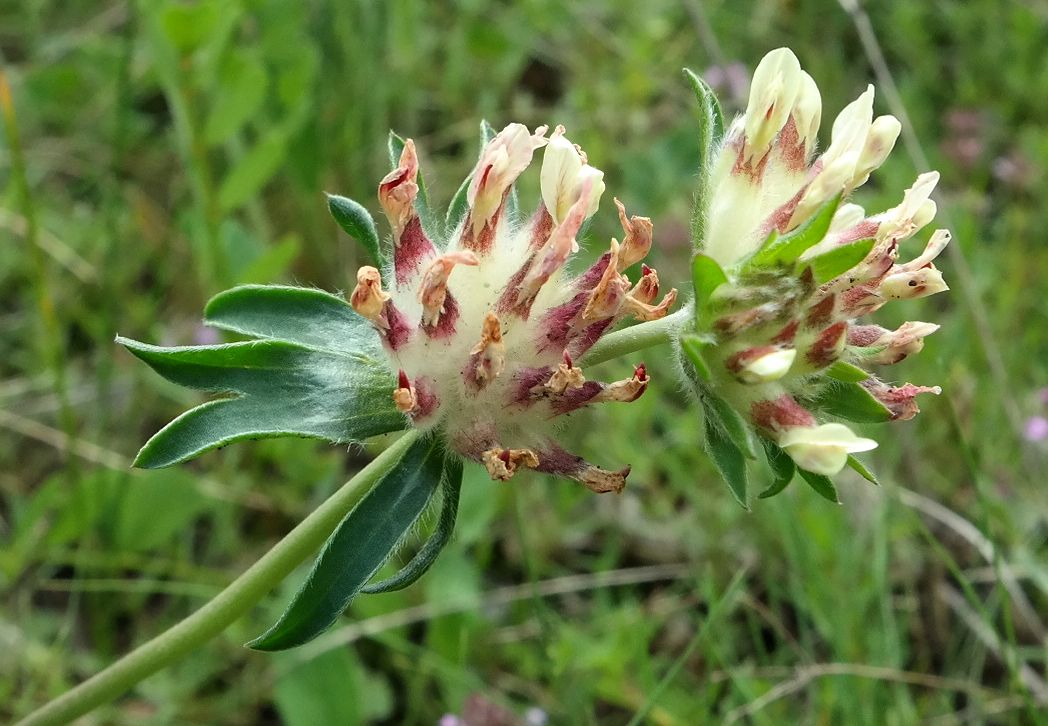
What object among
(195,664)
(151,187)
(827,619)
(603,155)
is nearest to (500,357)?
(827,619)

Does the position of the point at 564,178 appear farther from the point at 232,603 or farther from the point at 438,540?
the point at 232,603

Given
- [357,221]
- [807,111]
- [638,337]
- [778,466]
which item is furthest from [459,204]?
[778,466]

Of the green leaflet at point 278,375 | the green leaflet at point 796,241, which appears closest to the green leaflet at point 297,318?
the green leaflet at point 278,375

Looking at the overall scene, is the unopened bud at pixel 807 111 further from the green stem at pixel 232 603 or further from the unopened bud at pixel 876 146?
the green stem at pixel 232 603

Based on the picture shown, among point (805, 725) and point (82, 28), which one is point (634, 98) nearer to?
point (82, 28)

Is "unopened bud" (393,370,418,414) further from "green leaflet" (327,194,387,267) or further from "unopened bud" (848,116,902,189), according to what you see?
"unopened bud" (848,116,902,189)

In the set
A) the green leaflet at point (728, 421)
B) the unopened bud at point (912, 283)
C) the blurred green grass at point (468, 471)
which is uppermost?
the unopened bud at point (912, 283)

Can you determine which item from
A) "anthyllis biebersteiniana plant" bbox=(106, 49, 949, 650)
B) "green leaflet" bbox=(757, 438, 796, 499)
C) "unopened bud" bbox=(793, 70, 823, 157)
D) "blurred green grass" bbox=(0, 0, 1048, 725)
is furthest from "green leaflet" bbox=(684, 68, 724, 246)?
"blurred green grass" bbox=(0, 0, 1048, 725)
